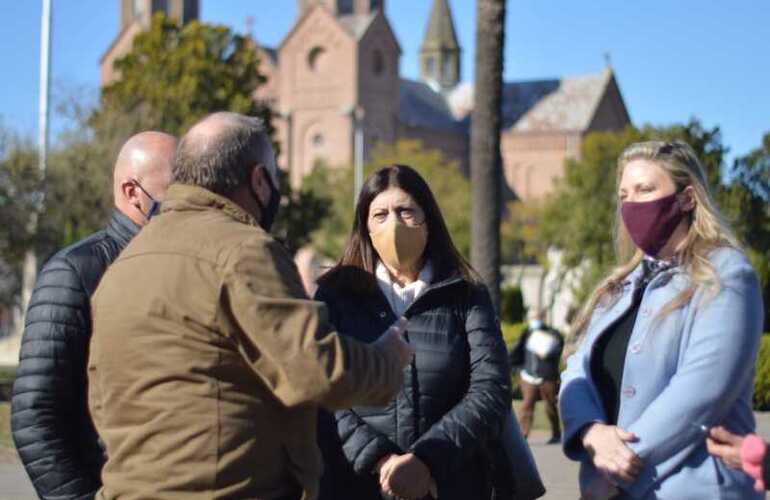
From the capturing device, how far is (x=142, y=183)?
4430mm

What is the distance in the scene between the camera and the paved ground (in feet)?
33.1

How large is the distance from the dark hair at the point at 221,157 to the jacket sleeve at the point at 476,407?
147 cm

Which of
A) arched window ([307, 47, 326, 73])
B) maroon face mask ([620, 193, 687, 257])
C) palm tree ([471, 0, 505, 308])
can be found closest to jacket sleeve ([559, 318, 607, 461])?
maroon face mask ([620, 193, 687, 257])

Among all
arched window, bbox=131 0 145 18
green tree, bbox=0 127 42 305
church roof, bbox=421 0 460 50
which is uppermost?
church roof, bbox=421 0 460 50

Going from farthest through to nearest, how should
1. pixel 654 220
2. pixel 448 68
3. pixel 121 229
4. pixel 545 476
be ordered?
pixel 448 68, pixel 545 476, pixel 121 229, pixel 654 220

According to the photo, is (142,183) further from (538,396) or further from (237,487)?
(538,396)

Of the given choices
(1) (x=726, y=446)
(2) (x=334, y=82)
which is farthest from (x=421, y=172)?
(1) (x=726, y=446)

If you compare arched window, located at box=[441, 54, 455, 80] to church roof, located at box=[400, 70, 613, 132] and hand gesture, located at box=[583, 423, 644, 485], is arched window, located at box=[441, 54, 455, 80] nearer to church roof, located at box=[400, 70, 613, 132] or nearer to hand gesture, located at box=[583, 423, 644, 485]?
church roof, located at box=[400, 70, 613, 132]

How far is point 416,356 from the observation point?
4.60 metres

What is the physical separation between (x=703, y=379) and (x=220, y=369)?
55.3 inches

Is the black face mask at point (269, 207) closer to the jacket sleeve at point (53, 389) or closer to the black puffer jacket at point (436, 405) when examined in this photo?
the jacket sleeve at point (53, 389)

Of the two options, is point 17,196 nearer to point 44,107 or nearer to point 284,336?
point 44,107

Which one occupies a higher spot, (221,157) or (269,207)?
(221,157)

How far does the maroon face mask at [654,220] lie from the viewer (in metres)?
3.92
